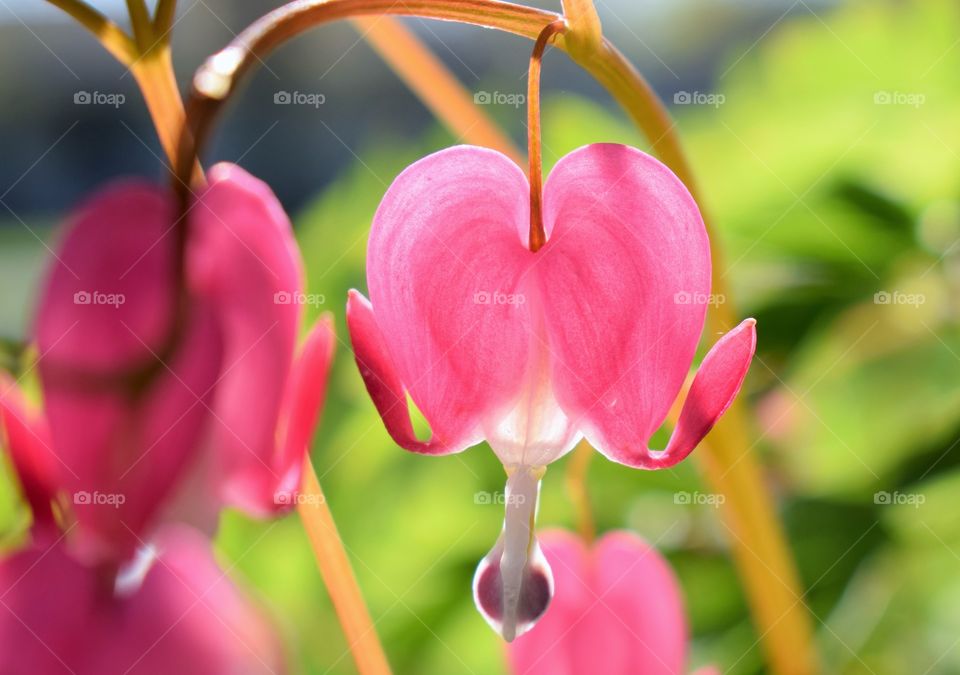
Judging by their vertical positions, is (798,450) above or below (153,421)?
below

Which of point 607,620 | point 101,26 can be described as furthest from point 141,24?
point 607,620

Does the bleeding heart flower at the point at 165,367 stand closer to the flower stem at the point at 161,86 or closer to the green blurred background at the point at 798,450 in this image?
the flower stem at the point at 161,86

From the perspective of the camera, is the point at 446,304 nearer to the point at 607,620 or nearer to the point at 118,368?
the point at 118,368

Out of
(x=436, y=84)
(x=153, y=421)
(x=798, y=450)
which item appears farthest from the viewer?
(x=798, y=450)

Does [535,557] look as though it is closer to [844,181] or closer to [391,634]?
[391,634]

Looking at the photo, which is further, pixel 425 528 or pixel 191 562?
pixel 425 528

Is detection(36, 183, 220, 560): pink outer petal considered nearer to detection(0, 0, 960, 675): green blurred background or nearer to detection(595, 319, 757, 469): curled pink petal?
detection(595, 319, 757, 469): curled pink petal

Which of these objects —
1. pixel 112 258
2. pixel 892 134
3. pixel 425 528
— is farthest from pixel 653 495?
pixel 112 258

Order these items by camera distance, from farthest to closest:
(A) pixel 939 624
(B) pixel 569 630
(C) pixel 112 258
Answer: (A) pixel 939 624 < (B) pixel 569 630 < (C) pixel 112 258
